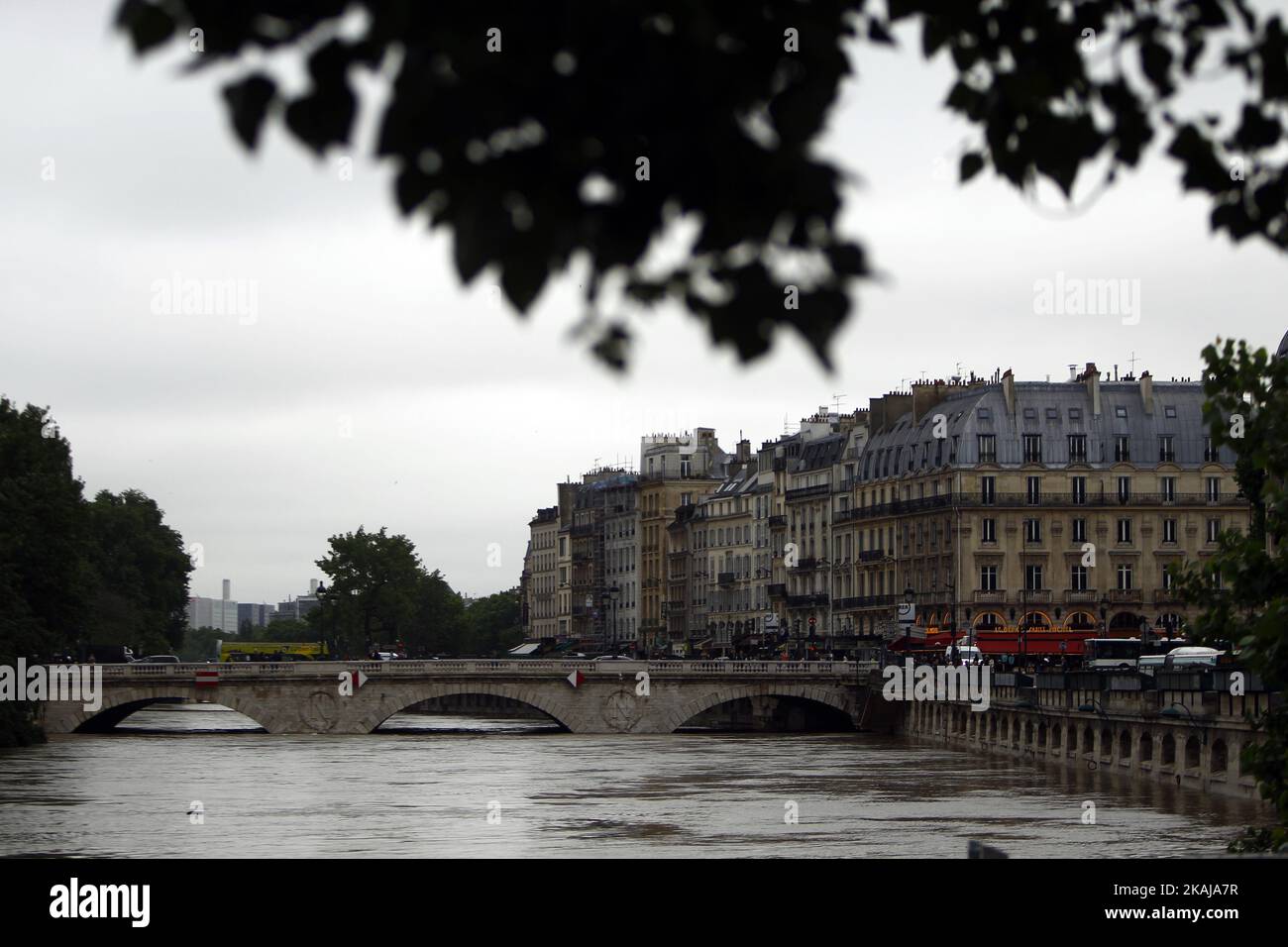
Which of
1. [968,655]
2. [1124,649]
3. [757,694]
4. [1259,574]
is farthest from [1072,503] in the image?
[1259,574]

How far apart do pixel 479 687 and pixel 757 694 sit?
1222 centimetres

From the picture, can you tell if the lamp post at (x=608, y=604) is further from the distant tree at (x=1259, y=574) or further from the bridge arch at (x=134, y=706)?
the distant tree at (x=1259, y=574)

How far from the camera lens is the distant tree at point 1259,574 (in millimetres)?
19016

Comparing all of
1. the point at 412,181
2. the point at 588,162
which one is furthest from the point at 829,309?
the point at 412,181

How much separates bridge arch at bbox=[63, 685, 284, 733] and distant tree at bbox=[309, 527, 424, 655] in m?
78.3

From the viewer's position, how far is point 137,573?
140125 millimetres

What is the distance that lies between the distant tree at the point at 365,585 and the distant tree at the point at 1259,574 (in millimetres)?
156970

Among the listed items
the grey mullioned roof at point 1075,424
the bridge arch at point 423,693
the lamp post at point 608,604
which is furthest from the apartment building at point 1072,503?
the lamp post at point 608,604

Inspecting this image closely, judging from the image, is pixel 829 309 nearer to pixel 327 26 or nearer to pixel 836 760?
pixel 327 26

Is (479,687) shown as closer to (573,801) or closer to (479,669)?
(479,669)

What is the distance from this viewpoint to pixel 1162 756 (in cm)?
6488

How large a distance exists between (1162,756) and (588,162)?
199ft
